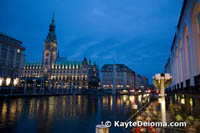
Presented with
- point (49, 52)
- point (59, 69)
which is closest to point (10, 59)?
point (49, 52)

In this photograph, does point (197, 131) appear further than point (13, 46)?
No

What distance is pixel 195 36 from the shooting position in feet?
58.2

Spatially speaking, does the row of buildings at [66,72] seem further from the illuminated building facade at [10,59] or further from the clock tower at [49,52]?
the illuminated building facade at [10,59]

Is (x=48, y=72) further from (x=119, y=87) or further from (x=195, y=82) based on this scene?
(x=195, y=82)

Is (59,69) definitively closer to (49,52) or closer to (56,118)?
(49,52)

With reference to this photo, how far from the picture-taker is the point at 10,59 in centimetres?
8444

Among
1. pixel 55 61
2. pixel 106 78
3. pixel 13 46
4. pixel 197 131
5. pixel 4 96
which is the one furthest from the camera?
pixel 55 61

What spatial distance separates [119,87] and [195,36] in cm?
13948

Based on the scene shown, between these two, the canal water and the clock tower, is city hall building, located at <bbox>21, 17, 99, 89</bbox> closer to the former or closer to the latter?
the clock tower

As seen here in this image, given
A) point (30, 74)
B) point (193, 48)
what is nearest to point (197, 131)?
point (193, 48)

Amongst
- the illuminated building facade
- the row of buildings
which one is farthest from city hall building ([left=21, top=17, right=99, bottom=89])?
the illuminated building facade

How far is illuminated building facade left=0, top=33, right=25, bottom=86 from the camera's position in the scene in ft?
259

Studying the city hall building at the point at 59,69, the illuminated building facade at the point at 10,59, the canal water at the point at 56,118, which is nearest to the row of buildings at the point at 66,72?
the city hall building at the point at 59,69

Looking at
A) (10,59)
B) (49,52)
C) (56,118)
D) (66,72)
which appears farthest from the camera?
(66,72)
